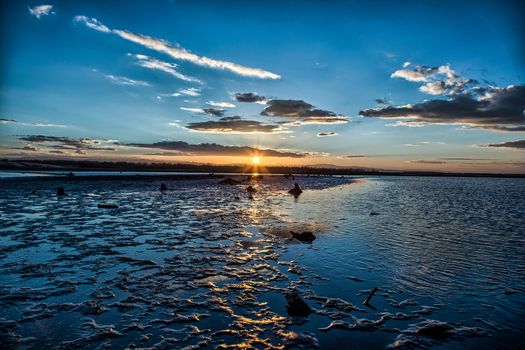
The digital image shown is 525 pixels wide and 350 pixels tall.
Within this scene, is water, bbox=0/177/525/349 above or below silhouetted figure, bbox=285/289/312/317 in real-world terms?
below

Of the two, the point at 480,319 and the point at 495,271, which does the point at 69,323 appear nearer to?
the point at 480,319

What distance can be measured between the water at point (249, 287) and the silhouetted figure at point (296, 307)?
9.9 inches

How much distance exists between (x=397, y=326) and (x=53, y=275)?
1094 cm

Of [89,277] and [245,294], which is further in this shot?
[89,277]

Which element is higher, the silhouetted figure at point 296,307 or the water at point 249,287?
the silhouetted figure at point 296,307

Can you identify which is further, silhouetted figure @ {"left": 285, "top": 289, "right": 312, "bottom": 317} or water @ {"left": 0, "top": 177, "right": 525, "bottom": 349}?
silhouetted figure @ {"left": 285, "top": 289, "right": 312, "bottom": 317}

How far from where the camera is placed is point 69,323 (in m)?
7.55

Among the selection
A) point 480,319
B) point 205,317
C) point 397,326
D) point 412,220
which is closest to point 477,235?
point 412,220

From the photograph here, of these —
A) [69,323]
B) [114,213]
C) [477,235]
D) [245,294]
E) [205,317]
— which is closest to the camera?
[69,323]

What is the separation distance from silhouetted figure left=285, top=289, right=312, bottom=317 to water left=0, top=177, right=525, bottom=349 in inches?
9.9

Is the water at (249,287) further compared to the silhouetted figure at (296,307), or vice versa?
the silhouetted figure at (296,307)

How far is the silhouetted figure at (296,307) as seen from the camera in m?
8.45

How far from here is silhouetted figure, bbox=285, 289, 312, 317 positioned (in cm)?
845

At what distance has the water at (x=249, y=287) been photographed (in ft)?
24.0
